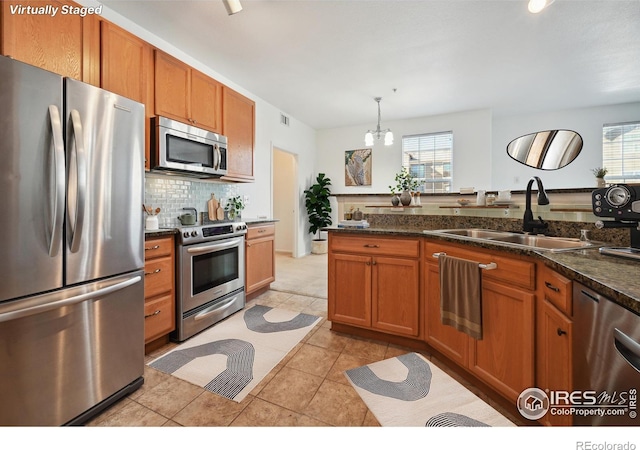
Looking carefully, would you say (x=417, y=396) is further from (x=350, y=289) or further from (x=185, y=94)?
(x=185, y=94)

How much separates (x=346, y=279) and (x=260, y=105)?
3.43 meters

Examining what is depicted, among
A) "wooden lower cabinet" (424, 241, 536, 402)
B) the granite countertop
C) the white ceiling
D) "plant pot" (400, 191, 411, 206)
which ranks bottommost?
"wooden lower cabinet" (424, 241, 536, 402)

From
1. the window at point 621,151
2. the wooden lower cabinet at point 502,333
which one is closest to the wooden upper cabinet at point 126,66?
the wooden lower cabinet at point 502,333

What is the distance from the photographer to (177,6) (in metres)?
2.32

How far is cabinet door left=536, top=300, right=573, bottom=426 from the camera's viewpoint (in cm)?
110

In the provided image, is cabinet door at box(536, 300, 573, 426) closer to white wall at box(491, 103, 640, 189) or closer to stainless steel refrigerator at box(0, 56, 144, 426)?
stainless steel refrigerator at box(0, 56, 144, 426)

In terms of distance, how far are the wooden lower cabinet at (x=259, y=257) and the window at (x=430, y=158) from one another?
352 centimetres

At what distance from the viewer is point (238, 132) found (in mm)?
3271

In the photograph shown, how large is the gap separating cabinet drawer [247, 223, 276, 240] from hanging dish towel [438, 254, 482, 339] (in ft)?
6.91

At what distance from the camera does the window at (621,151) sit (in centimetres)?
498

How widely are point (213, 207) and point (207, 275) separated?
1.04 meters

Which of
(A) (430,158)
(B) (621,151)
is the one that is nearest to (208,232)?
(A) (430,158)

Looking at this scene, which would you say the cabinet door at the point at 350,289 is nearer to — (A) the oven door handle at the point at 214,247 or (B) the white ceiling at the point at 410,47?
(A) the oven door handle at the point at 214,247

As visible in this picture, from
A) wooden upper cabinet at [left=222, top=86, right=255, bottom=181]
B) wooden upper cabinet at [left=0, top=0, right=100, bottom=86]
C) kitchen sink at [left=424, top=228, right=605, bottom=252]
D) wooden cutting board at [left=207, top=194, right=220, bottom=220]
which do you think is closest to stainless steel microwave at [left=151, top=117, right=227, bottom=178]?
wooden upper cabinet at [left=222, top=86, right=255, bottom=181]
